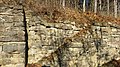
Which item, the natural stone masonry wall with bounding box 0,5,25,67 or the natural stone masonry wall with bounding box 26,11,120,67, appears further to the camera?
the natural stone masonry wall with bounding box 26,11,120,67

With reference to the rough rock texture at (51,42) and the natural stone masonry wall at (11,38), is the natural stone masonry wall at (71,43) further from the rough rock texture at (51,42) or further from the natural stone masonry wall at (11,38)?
the natural stone masonry wall at (11,38)

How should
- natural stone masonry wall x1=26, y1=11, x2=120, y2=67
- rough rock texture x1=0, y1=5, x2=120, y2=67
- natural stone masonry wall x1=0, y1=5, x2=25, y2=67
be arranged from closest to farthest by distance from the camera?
natural stone masonry wall x1=0, y1=5, x2=25, y2=67, rough rock texture x1=0, y1=5, x2=120, y2=67, natural stone masonry wall x1=26, y1=11, x2=120, y2=67

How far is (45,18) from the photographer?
10.4 metres

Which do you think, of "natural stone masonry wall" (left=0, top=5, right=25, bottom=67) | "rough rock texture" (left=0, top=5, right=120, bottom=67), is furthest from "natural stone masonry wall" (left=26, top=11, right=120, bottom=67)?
"natural stone masonry wall" (left=0, top=5, right=25, bottom=67)

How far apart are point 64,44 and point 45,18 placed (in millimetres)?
1491

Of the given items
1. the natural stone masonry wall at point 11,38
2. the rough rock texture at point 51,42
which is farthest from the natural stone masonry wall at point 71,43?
the natural stone masonry wall at point 11,38

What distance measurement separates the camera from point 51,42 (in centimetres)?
1012

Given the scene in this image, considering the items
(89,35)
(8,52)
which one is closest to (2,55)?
(8,52)

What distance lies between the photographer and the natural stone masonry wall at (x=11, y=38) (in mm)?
9383

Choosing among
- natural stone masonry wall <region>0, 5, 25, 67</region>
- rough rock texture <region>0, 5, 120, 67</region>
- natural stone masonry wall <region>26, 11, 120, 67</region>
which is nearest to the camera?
natural stone masonry wall <region>0, 5, 25, 67</region>

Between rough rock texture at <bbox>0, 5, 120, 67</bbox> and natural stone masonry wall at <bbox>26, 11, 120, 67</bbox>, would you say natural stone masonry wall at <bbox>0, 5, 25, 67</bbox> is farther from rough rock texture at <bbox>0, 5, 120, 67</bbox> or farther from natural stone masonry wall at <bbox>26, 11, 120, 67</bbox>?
natural stone masonry wall at <bbox>26, 11, 120, 67</bbox>

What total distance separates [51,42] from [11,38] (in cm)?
180

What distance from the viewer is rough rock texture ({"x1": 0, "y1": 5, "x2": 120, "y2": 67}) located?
9484 millimetres

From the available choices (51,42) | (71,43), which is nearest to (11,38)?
(51,42)
